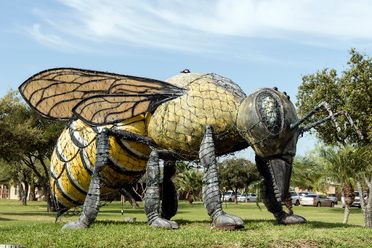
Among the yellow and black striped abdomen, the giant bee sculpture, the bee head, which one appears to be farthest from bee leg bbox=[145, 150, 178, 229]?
the bee head

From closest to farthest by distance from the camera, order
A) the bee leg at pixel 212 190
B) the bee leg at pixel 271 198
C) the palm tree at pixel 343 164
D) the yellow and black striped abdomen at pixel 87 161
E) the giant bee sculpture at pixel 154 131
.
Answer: the bee leg at pixel 212 190
the giant bee sculpture at pixel 154 131
the yellow and black striped abdomen at pixel 87 161
the bee leg at pixel 271 198
the palm tree at pixel 343 164

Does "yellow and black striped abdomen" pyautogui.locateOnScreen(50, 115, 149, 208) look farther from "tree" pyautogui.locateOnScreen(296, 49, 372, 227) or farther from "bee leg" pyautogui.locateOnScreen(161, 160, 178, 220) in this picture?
"tree" pyautogui.locateOnScreen(296, 49, 372, 227)

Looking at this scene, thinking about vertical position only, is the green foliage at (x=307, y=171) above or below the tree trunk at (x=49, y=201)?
above

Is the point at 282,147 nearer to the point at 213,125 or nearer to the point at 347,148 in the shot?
the point at 213,125

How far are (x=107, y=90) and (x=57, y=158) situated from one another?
5.49 ft

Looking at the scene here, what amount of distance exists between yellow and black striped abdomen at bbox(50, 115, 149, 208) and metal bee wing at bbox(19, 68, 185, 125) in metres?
0.29

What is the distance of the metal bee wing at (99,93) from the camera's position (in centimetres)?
897

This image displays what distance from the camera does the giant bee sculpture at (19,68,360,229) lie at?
321 inches

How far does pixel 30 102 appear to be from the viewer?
9.91 meters

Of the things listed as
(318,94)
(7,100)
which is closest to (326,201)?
(318,94)

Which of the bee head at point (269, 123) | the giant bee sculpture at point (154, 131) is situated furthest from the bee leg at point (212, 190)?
the bee head at point (269, 123)

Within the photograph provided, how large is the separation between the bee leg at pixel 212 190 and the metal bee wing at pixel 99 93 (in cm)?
104

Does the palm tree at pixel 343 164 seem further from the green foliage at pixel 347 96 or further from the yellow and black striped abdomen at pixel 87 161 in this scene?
the yellow and black striped abdomen at pixel 87 161

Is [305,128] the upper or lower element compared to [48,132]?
lower
